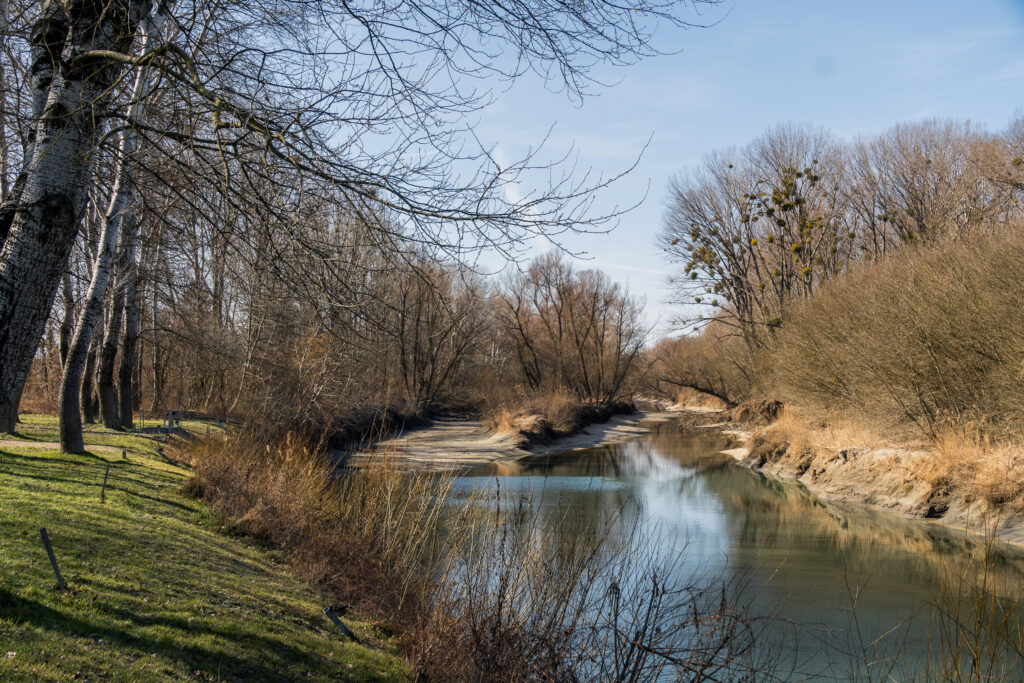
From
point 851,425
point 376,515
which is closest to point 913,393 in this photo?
point 851,425

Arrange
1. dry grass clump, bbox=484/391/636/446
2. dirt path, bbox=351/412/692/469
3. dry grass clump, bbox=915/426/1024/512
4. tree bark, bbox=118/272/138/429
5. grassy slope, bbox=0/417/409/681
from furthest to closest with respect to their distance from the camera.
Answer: dry grass clump, bbox=484/391/636/446 < dirt path, bbox=351/412/692/469 < tree bark, bbox=118/272/138/429 < dry grass clump, bbox=915/426/1024/512 < grassy slope, bbox=0/417/409/681

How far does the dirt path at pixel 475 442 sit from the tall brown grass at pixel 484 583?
983 centimetres

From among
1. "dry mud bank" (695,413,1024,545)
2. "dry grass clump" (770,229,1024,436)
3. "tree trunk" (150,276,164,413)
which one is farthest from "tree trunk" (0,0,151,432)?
"tree trunk" (150,276,164,413)

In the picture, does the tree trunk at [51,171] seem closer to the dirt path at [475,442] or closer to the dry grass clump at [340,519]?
the dry grass clump at [340,519]

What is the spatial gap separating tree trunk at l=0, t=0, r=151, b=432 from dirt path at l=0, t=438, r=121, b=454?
703cm

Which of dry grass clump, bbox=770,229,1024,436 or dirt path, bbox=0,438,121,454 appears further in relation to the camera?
dry grass clump, bbox=770,229,1024,436

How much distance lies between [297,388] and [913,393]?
1630 centimetres

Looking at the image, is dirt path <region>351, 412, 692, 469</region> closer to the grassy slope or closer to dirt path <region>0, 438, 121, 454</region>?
dirt path <region>0, 438, 121, 454</region>

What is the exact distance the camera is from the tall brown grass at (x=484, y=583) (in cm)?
536

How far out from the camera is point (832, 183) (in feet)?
105

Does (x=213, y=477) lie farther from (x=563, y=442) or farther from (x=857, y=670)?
(x=563, y=442)

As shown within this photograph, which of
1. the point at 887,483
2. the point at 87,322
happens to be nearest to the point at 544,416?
the point at 887,483

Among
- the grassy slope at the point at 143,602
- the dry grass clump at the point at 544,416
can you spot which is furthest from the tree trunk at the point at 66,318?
the dry grass clump at the point at 544,416

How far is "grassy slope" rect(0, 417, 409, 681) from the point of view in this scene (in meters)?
4.12
